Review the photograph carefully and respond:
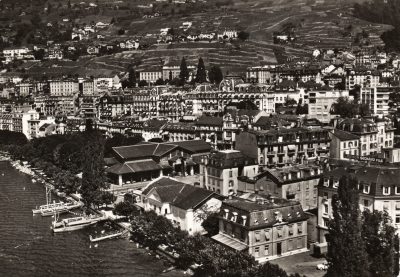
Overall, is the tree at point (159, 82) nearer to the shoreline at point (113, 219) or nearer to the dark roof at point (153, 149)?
the shoreline at point (113, 219)

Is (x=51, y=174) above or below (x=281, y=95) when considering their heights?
below

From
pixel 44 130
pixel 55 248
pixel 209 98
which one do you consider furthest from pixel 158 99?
pixel 55 248

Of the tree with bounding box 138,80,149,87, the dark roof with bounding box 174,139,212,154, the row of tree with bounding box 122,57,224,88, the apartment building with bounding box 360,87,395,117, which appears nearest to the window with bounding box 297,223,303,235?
the dark roof with bounding box 174,139,212,154

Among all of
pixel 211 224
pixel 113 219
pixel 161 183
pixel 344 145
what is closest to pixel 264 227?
pixel 211 224

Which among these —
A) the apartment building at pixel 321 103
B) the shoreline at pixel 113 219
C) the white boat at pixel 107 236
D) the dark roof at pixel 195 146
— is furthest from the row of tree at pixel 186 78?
the white boat at pixel 107 236

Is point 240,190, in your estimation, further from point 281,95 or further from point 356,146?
point 281,95

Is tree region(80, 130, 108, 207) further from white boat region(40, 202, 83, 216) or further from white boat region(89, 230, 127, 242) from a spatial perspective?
white boat region(89, 230, 127, 242)

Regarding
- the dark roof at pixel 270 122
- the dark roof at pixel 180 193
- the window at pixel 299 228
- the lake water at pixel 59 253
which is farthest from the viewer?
the dark roof at pixel 270 122
